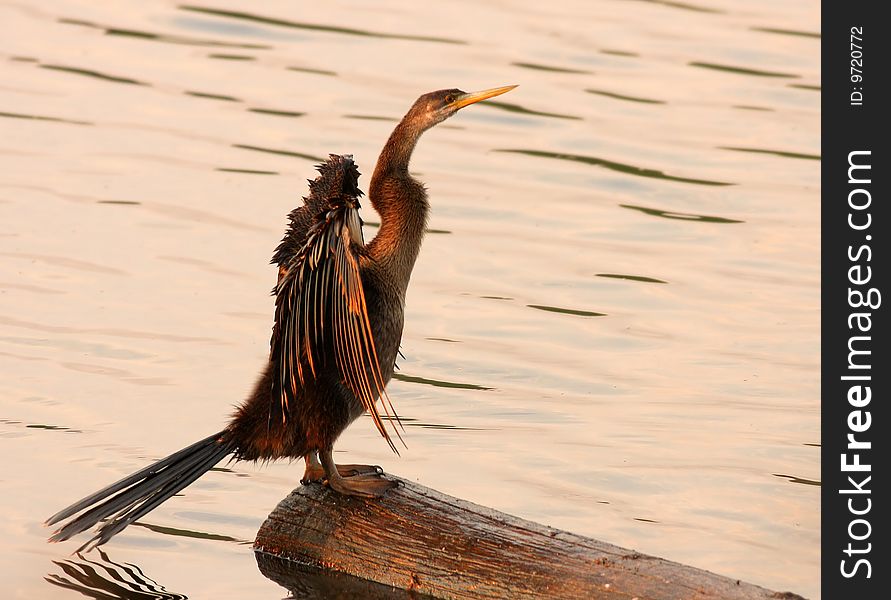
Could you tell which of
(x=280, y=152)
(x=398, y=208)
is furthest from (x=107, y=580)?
(x=280, y=152)

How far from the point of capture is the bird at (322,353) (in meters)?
5.68

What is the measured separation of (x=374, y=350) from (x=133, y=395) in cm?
264

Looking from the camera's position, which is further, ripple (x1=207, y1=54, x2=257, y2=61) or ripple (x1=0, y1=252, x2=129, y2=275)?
ripple (x1=207, y1=54, x2=257, y2=61)

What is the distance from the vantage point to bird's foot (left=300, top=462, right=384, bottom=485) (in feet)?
19.5

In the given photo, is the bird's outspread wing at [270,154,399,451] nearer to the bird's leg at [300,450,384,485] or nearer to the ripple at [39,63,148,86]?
the bird's leg at [300,450,384,485]

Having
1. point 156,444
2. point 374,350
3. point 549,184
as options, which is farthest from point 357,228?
point 549,184

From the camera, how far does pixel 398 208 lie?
6.21 m

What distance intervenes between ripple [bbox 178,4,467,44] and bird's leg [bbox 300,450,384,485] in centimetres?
854

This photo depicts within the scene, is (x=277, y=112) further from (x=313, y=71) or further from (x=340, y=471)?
(x=340, y=471)

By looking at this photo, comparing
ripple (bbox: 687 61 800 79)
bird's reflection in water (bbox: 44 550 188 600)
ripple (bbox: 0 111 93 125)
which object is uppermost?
ripple (bbox: 687 61 800 79)

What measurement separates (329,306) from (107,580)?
142cm

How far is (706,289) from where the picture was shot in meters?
9.70

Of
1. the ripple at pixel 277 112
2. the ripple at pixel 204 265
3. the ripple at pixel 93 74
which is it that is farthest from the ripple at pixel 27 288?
the ripple at pixel 93 74

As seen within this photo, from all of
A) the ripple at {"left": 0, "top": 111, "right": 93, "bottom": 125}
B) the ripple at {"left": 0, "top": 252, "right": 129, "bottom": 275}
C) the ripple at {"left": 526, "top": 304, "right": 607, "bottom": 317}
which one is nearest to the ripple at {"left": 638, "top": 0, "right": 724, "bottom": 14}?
the ripple at {"left": 0, "top": 111, "right": 93, "bottom": 125}
